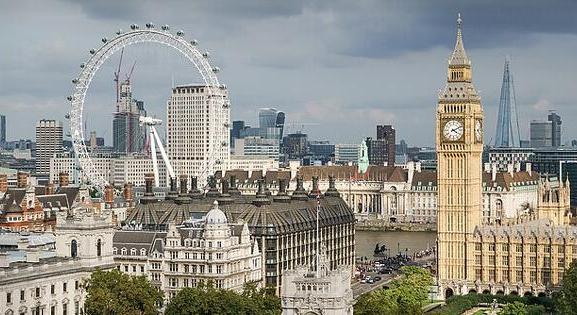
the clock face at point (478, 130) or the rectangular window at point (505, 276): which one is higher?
the clock face at point (478, 130)

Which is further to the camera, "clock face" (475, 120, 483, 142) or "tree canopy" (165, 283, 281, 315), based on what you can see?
"clock face" (475, 120, 483, 142)

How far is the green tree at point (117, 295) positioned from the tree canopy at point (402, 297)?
12817 mm

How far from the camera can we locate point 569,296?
7831 centimetres

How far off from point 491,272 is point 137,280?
35964mm

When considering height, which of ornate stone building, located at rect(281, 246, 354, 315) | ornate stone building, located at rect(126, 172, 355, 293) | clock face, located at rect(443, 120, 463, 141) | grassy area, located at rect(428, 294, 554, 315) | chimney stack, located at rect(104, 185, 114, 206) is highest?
clock face, located at rect(443, 120, 463, 141)

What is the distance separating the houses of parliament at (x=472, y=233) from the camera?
95562 mm

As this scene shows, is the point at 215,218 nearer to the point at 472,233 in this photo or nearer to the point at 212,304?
the point at 212,304

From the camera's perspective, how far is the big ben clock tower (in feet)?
328

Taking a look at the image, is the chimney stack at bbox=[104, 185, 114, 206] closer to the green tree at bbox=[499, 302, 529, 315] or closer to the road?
the road

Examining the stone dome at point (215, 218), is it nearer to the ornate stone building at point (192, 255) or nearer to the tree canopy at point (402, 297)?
the ornate stone building at point (192, 255)

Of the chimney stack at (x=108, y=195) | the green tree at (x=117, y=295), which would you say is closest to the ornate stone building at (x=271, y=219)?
the green tree at (x=117, y=295)

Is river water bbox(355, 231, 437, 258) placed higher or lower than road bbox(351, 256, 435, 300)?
higher

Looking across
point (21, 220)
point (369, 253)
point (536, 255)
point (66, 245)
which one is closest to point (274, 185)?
point (369, 253)

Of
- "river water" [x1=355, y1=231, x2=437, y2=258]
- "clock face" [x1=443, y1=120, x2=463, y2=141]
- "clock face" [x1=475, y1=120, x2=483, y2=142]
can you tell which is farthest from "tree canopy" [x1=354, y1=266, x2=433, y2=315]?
"river water" [x1=355, y1=231, x2=437, y2=258]
